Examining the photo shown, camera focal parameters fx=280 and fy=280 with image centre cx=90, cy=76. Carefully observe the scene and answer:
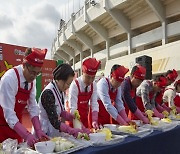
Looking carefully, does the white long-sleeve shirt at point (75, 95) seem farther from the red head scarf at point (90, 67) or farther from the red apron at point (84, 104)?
the red head scarf at point (90, 67)

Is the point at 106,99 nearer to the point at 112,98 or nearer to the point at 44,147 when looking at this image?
the point at 112,98

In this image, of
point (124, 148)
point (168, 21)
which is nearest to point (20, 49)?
point (124, 148)

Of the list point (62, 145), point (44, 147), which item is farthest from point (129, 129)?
point (44, 147)

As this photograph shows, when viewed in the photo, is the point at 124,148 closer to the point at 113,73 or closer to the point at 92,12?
the point at 113,73

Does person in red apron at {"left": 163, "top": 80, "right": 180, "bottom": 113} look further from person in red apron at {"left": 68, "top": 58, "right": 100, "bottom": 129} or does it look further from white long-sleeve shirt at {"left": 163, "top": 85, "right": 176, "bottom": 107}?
person in red apron at {"left": 68, "top": 58, "right": 100, "bottom": 129}

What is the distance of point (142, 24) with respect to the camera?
49.1 ft

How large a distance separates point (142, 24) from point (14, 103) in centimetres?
1353

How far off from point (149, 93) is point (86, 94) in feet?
4.34

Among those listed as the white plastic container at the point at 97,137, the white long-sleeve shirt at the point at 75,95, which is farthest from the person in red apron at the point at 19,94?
the white long-sleeve shirt at the point at 75,95

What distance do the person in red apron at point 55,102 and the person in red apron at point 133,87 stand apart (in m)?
1.08

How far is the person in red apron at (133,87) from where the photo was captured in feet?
10.6

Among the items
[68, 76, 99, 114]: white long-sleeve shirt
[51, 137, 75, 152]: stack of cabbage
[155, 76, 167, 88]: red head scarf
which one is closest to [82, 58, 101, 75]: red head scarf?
[68, 76, 99, 114]: white long-sleeve shirt

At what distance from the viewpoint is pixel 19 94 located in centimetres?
227

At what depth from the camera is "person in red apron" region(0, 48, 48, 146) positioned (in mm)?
2086
